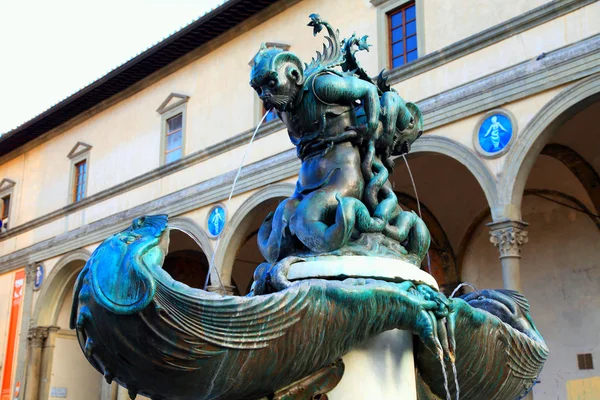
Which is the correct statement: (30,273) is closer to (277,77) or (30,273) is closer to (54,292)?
(54,292)

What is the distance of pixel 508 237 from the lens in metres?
10.4

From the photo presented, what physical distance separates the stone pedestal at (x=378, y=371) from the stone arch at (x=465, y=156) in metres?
8.02

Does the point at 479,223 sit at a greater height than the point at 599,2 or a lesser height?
lesser

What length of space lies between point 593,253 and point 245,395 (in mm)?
11274

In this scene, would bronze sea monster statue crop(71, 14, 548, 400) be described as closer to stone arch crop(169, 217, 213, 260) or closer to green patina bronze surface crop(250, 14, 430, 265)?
green patina bronze surface crop(250, 14, 430, 265)

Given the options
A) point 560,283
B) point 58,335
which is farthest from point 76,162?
point 560,283

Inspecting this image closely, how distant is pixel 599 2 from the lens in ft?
33.0

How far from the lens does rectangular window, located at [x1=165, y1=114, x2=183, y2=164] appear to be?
671 inches

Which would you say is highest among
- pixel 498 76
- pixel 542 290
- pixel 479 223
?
pixel 498 76

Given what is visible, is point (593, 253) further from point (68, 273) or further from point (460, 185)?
point (68, 273)

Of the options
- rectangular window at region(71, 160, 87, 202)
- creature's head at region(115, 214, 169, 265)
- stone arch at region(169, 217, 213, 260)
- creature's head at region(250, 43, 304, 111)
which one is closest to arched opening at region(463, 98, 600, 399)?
stone arch at region(169, 217, 213, 260)

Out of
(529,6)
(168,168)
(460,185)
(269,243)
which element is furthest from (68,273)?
(269,243)

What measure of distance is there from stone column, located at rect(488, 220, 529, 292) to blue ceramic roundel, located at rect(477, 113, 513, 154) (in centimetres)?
107

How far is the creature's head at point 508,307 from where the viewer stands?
3455 mm
